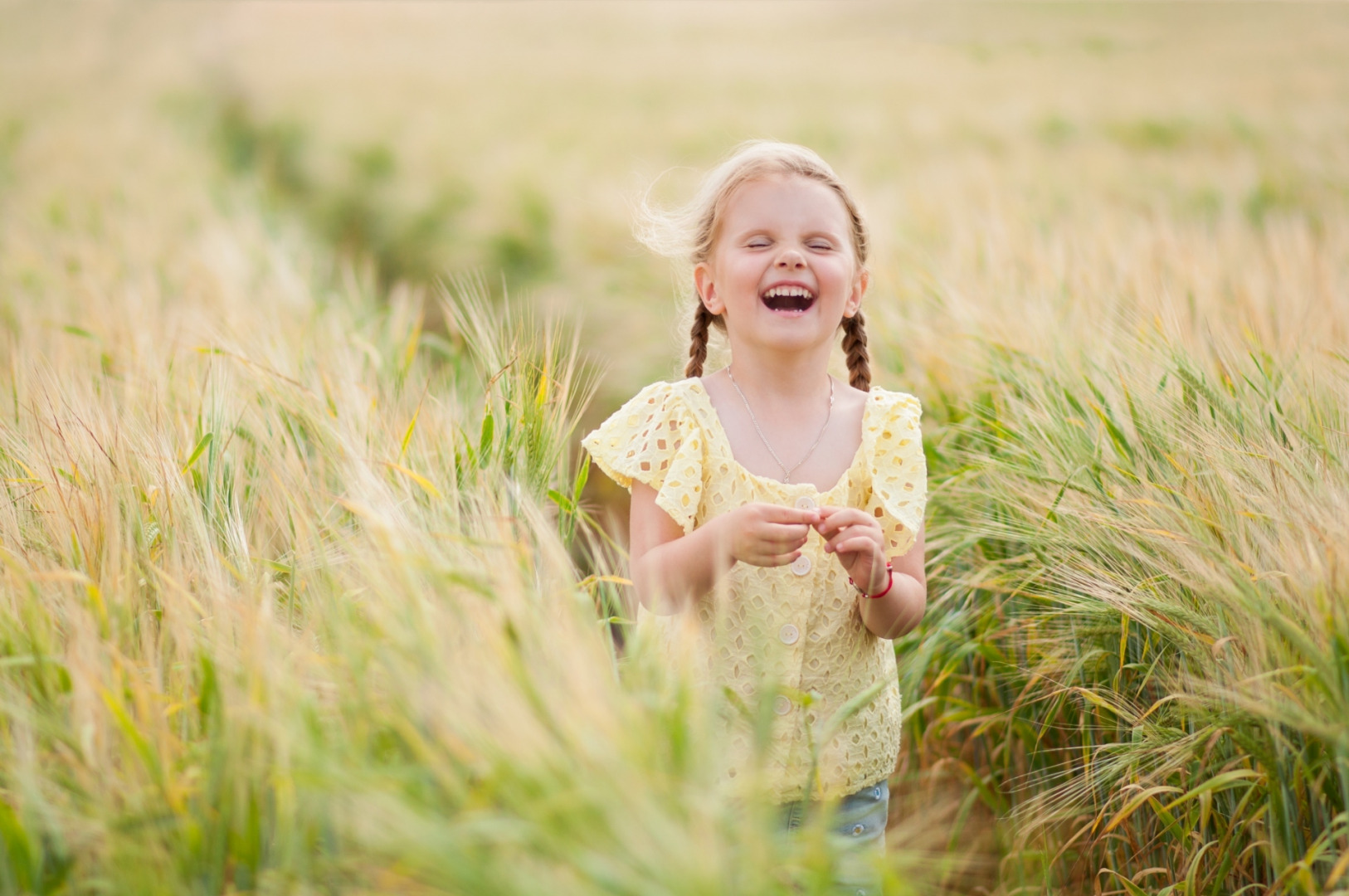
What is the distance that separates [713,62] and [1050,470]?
17207 mm

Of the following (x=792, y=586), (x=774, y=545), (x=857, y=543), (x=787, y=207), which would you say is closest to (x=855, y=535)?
(x=857, y=543)

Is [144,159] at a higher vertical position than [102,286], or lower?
higher

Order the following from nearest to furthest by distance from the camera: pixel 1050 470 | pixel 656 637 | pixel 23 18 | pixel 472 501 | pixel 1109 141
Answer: pixel 656 637 → pixel 472 501 → pixel 1050 470 → pixel 1109 141 → pixel 23 18

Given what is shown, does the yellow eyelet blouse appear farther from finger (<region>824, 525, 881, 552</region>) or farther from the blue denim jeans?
finger (<region>824, 525, 881, 552</region>)

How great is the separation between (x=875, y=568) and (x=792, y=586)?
0.21m

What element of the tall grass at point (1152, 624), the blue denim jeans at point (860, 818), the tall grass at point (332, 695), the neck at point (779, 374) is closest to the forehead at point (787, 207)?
the neck at point (779, 374)

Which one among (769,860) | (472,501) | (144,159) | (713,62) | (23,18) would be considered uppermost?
(23,18)

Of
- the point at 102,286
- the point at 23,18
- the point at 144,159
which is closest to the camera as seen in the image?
the point at 102,286

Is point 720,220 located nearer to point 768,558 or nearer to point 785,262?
point 785,262

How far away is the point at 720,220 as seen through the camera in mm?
1836

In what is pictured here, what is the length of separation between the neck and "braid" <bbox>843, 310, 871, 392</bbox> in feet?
0.78

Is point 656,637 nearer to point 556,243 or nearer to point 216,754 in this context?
point 216,754

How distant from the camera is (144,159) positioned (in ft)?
25.9

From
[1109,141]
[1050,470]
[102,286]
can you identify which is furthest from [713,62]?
[1050,470]
